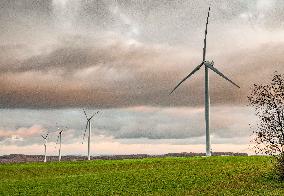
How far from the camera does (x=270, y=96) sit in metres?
34.8

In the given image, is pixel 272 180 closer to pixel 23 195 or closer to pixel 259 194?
pixel 259 194

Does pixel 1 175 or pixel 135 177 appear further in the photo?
pixel 1 175

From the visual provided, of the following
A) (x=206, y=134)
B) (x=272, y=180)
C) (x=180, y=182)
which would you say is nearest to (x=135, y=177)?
(x=180, y=182)

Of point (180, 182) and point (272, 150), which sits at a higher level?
point (272, 150)

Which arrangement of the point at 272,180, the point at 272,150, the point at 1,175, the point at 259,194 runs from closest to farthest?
the point at 259,194 → the point at 272,150 → the point at 272,180 → the point at 1,175

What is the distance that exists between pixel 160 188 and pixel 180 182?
2802 millimetres

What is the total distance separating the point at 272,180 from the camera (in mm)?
37062

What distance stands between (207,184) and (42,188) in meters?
15.3

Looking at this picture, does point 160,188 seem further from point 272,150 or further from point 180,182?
point 272,150

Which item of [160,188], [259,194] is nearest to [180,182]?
[160,188]

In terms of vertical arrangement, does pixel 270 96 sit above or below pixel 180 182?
above

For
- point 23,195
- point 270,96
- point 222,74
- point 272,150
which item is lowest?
point 23,195

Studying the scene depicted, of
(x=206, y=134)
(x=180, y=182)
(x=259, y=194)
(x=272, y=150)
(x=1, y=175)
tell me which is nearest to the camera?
(x=259, y=194)

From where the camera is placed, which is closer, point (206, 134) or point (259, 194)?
point (259, 194)
